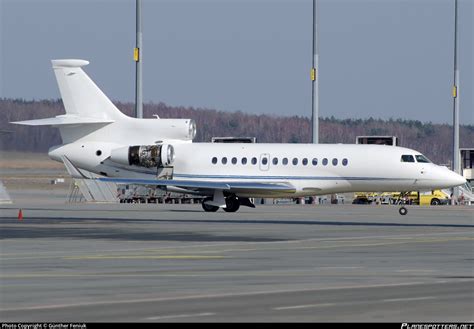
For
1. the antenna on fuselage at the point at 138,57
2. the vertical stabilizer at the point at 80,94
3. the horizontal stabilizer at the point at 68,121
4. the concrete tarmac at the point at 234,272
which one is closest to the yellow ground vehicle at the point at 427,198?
the antenna on fuselage at the point at 138,57

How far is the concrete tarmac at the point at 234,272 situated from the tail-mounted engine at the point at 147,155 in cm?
1575

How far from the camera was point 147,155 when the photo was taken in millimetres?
56656

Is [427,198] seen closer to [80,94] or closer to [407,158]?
[407,158]

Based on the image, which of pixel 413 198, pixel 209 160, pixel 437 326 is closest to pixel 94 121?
pixel 209 160

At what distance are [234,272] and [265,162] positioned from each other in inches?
1380

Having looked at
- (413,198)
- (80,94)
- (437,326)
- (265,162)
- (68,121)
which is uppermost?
(80,94)

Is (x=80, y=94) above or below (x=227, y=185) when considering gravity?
above

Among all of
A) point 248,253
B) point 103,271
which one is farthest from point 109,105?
point 103,271

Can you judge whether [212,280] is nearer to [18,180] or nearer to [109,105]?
[109,105]

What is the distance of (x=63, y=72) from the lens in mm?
59031

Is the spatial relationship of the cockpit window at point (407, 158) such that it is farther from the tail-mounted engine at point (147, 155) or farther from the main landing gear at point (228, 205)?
the tail-mounted engine at point (147, 155)

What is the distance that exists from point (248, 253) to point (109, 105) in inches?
1304

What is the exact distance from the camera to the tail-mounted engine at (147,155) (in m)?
56.7

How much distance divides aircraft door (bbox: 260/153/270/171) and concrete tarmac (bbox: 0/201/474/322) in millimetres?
16075
